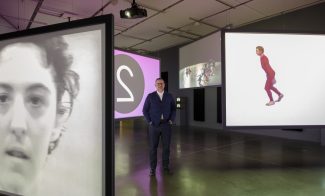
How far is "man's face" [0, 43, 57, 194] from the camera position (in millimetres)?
1296

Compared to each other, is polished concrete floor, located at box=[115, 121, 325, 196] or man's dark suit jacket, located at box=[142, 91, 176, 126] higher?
man's dark suit jacket, located at box=[142, 91, 176, 126]

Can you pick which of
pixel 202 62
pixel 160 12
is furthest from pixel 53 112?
pixel 202 62

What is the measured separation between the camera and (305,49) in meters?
3.89

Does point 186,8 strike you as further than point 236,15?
No

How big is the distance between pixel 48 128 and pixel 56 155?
15 centimetres

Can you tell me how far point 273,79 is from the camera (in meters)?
3.87

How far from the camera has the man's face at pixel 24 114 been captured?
1.30 meters

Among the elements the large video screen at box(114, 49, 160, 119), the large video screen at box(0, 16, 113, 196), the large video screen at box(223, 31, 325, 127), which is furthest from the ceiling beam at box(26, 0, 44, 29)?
the large video screen at box(0, 16, 113, 196)

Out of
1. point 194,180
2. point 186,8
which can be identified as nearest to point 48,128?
point 194,180

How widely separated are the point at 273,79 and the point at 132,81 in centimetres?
220

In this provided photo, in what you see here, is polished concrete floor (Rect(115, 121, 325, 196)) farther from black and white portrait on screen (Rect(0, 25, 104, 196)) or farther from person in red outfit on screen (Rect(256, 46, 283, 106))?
black and white portrait on screen (Rect(0, 25, 104, 196))

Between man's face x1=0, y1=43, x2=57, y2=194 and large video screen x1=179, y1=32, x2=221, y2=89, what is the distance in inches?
260

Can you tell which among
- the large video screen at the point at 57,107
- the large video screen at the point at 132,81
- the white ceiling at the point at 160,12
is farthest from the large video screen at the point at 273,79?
the large video screen at the point at 57,107

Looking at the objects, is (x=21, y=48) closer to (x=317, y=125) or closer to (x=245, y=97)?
(x=245, y=97)
